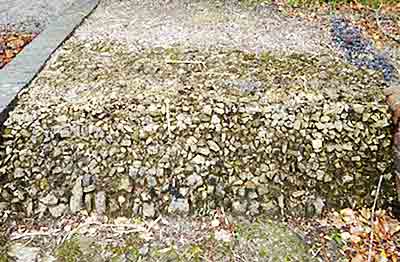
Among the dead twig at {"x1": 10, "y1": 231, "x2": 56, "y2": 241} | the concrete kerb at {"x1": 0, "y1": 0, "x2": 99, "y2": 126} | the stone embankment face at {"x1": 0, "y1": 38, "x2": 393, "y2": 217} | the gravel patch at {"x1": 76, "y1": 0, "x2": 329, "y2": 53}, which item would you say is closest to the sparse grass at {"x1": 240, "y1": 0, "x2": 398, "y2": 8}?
the gravel patch at {"x1": 76, "y1": 0, "x2": 329, "y2": 53}

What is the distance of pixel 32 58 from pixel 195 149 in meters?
1.23

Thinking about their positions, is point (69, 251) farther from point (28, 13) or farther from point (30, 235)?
point (28, 13)

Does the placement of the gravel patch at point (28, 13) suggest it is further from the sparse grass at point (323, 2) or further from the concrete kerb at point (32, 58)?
the sparse grass at point (323, 2)

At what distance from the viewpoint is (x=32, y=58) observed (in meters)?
2.86

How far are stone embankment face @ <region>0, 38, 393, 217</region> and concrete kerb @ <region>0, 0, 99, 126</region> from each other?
68 mm

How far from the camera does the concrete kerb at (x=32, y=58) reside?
8.07ft

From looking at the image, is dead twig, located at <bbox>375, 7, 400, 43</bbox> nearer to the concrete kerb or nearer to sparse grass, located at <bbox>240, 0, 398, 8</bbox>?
sparse grass, located at <bbox>240, 0, 398, 8</bbox>

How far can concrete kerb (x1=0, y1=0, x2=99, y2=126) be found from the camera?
2459mm

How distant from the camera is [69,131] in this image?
7.53ft

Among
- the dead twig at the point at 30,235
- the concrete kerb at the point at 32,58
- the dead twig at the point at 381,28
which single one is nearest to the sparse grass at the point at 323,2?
the dead twig at the point at 381,28

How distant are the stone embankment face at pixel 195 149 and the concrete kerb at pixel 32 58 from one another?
7 centimetres

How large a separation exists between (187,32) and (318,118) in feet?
4.24

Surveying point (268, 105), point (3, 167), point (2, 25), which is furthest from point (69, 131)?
point (2, 25)

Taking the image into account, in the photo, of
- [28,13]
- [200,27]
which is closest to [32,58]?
[200,27]
